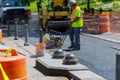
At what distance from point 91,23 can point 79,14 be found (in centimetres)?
1183

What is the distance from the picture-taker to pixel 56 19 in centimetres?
2669

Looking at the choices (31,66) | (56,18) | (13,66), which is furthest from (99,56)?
(56,18)

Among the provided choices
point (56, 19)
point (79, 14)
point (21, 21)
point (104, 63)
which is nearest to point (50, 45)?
point (79, 14)

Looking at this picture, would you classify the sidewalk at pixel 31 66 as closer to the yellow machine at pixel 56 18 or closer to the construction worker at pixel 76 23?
the construction worker at pixel 76 23

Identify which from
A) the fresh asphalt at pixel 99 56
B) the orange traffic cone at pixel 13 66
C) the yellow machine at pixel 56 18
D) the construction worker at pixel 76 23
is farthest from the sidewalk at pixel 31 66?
the yellow machine at pixel 56 18

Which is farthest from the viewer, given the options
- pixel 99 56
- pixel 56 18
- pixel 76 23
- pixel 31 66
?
pixel 56 18

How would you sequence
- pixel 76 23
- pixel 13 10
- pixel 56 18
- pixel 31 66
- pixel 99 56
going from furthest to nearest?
pixel 13 10, pixel 56 18, pixel 76 23, pixel 99 56, pixel 31 66

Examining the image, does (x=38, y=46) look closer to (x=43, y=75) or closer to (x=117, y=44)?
(x=43, y=75)

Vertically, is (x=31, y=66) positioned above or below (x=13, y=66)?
below

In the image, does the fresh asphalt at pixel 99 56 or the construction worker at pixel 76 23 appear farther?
the construction worker at pixel 76 23

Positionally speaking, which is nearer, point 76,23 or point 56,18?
point 76,23

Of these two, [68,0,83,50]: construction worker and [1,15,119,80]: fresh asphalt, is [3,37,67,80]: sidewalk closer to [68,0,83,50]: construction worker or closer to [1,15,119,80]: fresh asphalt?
[1,15,119,80]: fresh asphalt

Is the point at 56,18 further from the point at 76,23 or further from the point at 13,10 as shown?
the point at 13,10

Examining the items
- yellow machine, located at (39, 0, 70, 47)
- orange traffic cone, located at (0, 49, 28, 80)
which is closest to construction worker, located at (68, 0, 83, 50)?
yellow machine, located at (39, 0, 70, 47)
